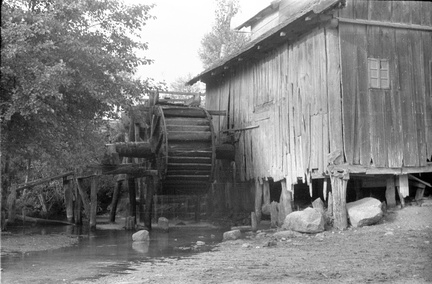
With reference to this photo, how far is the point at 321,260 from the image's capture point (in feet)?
26.3

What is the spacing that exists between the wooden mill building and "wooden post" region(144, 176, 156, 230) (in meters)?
4.16

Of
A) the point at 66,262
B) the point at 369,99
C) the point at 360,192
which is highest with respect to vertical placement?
the point at 369,99

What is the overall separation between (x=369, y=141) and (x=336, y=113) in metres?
1.01

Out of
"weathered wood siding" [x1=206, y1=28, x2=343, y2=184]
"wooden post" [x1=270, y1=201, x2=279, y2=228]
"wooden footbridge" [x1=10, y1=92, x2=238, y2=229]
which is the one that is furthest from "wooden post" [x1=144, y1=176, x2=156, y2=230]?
"wooden post" [x1=270, y1=201, x2=279, y2=228]

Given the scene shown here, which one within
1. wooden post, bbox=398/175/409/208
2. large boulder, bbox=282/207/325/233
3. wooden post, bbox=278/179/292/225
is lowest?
large boulder, bbox=282/207/325/233

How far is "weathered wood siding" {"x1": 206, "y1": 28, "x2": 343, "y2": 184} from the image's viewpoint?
1197cm

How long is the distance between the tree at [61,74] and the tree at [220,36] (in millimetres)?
22324

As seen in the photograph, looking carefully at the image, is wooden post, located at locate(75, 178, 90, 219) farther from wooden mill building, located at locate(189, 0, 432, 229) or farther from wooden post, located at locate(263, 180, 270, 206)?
wooden mill building, located at locate(189, 0, 432, 229)

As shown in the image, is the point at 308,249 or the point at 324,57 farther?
the point at 324,57

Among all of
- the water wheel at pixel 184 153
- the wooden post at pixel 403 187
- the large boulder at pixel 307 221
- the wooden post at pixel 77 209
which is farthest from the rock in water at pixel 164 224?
the wooden post at pixel 403 187

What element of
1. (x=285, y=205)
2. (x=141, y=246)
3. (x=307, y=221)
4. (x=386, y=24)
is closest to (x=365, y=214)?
(x=307, y=221)

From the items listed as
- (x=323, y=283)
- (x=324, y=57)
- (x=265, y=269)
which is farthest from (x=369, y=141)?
(x=323, y=283)

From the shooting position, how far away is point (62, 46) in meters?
12.6

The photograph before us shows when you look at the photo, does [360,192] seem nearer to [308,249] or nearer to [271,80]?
[271,80]
